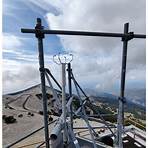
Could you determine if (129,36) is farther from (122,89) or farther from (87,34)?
(122,89)

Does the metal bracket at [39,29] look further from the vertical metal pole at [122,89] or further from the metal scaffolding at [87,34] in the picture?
the vertical metal pole at [122,89]

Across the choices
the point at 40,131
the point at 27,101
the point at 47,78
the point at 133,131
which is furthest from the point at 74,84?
the point at 27,101

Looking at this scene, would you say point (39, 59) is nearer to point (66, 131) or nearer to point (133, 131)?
point (66, 131)

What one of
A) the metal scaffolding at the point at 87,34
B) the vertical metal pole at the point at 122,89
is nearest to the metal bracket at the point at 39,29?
the metal scaffolding at the point at 87,34

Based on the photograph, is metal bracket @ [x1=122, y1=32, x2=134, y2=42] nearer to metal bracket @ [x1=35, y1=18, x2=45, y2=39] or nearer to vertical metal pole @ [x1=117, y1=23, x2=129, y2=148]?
vertical metal pole @ [x1=117, y1=23, x2=129, y2=148]

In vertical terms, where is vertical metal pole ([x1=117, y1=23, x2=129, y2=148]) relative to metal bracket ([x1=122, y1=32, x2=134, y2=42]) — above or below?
below

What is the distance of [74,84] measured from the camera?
4.02m

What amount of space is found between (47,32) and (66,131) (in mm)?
1320

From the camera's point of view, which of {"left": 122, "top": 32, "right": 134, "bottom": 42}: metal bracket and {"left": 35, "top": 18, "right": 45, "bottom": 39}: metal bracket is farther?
{"left": 122, "top": 32, "right": 134, "bottom": 42}: metal bracket

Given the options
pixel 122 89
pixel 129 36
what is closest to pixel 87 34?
pixel 129 36

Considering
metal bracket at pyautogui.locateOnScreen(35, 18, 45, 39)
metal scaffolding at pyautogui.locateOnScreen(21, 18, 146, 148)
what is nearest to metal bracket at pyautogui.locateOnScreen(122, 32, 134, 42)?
metal scaffolding at pyautogui.locateOnScreen(21, 18, 146, 148)

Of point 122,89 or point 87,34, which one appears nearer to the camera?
point 87,34

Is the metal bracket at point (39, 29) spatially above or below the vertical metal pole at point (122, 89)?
above

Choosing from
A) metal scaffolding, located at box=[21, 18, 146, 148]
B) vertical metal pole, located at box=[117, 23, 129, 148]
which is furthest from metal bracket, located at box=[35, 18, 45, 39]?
vertical metal pole, located at box=[117, 23, 129, 148]
